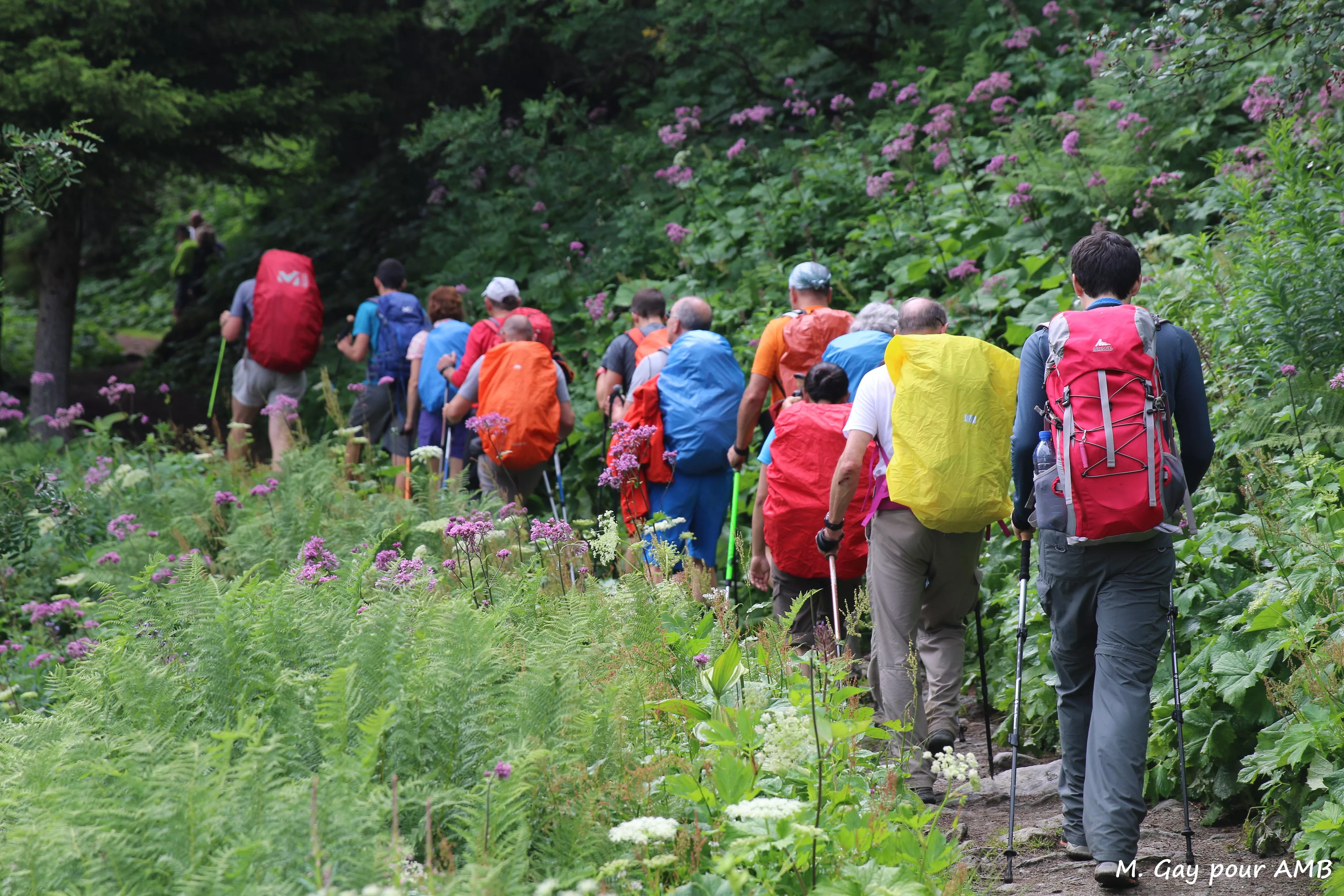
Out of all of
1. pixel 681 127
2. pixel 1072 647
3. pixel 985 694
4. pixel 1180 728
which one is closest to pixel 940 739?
pixel 985 694

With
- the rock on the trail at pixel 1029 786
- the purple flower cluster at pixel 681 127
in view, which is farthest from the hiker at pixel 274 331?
the rock on the trail at pixel 1029 786

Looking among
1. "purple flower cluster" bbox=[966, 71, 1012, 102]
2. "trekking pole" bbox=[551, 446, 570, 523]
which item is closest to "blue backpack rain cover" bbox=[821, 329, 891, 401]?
"trekking pole" bbox=[551, 446, 570, 523]

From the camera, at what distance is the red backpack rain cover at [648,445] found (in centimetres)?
667

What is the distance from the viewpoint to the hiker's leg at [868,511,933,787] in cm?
479

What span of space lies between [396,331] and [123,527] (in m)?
2.98

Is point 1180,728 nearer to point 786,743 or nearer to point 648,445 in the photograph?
point 786,743

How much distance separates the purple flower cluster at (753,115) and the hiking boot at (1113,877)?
9108 mm

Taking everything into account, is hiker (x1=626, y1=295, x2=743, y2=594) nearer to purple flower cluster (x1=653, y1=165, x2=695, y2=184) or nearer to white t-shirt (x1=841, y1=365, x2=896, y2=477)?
white t-shirt (x1=841, y1=365, x2=896, y2=477)

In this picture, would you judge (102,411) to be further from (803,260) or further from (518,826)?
(518,826)

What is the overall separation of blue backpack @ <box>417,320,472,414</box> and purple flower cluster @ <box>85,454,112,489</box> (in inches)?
101

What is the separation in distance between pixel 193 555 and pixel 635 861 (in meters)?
2.89

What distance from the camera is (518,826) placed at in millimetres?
2855

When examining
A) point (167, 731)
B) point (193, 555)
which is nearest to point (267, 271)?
point (193, 555)

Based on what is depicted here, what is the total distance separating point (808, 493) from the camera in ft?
17.7
